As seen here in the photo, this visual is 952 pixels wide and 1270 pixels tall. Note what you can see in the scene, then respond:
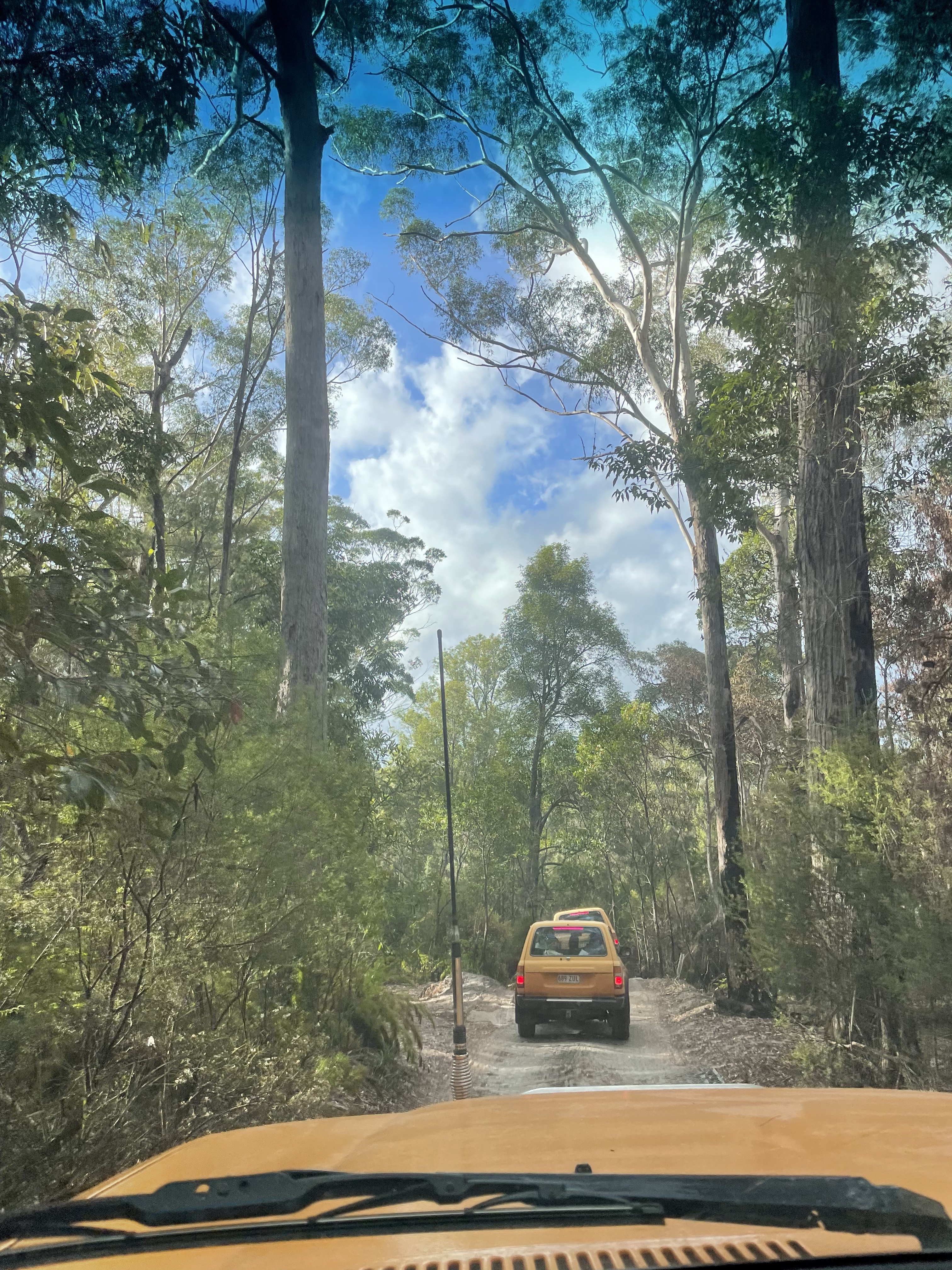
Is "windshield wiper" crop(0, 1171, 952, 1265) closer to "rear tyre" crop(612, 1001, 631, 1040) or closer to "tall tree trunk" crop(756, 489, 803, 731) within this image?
"rear tyre" crop(612, 1001, 631, 1040)

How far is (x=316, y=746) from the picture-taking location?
25.2 feet

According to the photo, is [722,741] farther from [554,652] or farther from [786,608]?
[554,652]

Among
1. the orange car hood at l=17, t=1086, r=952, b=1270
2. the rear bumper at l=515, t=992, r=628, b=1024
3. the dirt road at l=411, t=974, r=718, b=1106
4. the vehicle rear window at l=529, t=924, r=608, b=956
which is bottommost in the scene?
the dirt road at l=411, t=974, r=718, b=1106

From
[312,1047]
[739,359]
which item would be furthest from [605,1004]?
[739,359]

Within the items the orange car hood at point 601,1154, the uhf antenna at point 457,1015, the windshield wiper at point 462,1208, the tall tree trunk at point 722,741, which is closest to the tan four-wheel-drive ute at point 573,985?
the tall tree trunk at point 722,741

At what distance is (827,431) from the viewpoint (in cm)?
962

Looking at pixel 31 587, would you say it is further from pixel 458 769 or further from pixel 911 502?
pixel 458 769

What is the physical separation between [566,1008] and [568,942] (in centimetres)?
97

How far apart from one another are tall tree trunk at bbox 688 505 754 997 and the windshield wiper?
11.7 m

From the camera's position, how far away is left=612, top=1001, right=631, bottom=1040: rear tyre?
42.0 ft

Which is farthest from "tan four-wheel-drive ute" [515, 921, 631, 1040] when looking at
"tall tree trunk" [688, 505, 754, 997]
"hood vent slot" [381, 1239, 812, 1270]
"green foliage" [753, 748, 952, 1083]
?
"hood vent slot" [381, 1239, 812, 1270]

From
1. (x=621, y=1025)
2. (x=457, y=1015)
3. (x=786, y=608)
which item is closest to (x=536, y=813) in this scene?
(x=786, y=608)

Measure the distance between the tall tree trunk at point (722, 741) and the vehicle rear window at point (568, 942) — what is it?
6.49 ft

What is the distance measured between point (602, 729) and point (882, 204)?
21180 millimetres
